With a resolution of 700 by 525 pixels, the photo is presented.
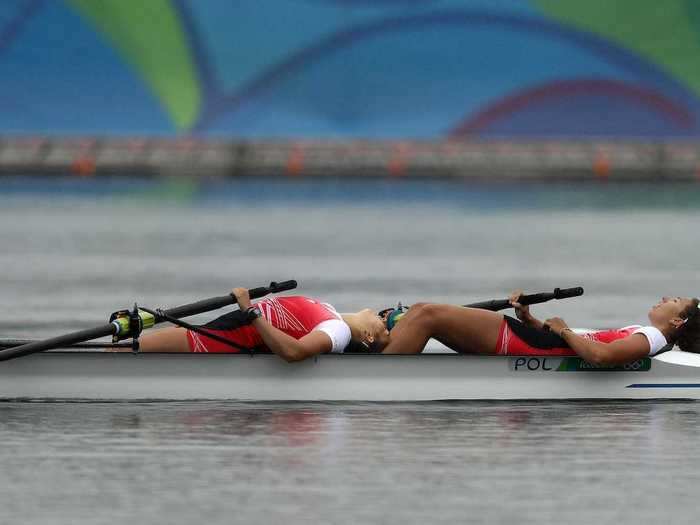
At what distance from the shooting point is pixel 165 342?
12.4 meters

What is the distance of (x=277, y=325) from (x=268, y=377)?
391 mm

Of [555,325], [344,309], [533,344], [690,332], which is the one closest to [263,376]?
[533,344]

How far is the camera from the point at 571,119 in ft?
150

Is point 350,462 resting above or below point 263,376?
→ below

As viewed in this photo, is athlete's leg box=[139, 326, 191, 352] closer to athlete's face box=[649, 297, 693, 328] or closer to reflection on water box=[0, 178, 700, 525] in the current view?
reflection on water box=[0, 178, 700, 525]

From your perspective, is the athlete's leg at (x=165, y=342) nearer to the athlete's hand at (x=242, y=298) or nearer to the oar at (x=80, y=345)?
the oar at (x=80, y=345)

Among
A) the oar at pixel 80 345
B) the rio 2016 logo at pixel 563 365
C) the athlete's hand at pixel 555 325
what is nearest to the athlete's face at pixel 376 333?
the rio 2016 logo at pixel 563 365

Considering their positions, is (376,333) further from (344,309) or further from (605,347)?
(344,309)

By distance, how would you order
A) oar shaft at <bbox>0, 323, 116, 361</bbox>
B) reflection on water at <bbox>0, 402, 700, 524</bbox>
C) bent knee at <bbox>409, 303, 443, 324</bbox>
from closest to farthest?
reflection on water at <bbox>0, 402, 700, 524</bbox> → oar shaft at <bbox>0, 323, 116, 361</bbox> → bent knee at <bbox>409, 303, 443, 324</bbox>

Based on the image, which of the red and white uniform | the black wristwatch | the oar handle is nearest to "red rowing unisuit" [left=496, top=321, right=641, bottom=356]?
the red and white uniform

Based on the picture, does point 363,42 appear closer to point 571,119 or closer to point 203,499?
point 571,119

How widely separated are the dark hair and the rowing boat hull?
91cm

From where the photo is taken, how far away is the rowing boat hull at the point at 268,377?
40.4 ft

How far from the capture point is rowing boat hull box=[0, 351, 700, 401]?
485 inches
